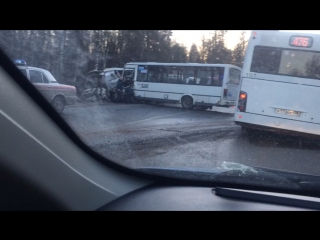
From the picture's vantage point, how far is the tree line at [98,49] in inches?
124

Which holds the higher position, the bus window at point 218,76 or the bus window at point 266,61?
the bus window at point 266,61

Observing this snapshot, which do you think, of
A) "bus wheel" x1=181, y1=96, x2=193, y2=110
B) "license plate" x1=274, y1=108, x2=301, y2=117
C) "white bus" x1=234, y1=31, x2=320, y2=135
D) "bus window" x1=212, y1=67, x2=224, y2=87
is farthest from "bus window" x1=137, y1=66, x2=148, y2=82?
"license plate" x1=274, y1=108, x2=301, y2=117

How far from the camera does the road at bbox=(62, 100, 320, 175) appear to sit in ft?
12.6

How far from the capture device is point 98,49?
3.74 metres

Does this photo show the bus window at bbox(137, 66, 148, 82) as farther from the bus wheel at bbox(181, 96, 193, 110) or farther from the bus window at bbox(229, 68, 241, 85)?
the bus wheel at bbox(181, 96, 193, 110)

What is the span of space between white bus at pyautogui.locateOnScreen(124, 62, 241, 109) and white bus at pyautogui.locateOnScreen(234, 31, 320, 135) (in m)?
0.37

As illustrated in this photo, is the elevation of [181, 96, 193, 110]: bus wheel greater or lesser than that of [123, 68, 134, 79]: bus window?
lesser

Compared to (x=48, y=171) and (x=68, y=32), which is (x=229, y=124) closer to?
(x=68, y=32)

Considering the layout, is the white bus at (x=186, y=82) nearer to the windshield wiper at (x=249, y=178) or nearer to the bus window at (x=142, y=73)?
the bus window at (x=142, y=73)

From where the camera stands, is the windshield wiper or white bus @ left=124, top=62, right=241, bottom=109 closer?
the windshield wiper

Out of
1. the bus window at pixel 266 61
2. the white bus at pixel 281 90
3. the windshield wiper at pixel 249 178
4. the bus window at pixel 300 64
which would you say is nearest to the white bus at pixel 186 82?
the white bus at pixel 281 90

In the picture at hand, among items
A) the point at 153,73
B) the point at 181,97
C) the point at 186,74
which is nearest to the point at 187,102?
the point at 181,97
